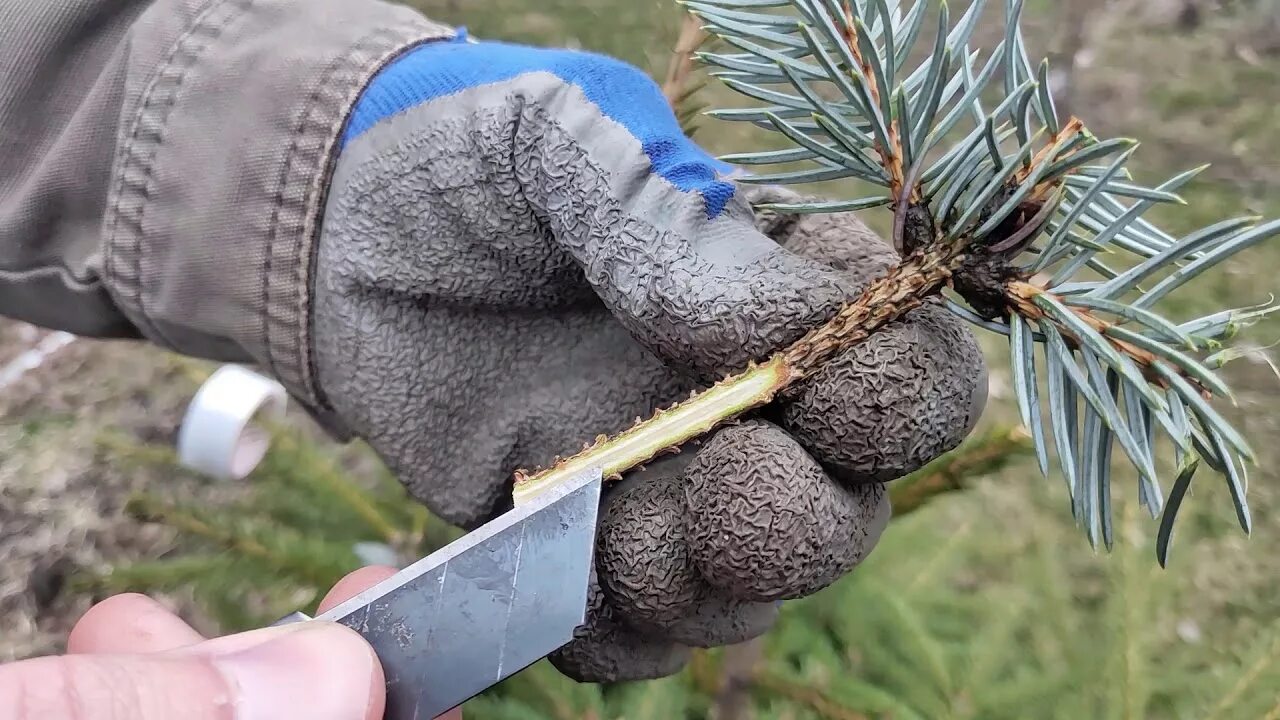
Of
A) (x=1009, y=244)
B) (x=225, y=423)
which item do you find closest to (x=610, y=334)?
(x=1009, y=244)

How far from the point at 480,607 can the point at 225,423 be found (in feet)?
4.15

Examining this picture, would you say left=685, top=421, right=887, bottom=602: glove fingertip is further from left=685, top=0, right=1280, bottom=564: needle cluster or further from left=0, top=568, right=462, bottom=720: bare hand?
left=0, top=568, right=462, bottom=720: bare hand

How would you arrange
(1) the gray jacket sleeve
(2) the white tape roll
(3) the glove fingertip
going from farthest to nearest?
(2) the white tape roll → (1) the gray jacket sleeve → (3) the glove fingertip

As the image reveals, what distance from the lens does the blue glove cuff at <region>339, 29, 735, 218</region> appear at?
1020 mm

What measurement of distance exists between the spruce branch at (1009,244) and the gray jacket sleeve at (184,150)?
0.58m

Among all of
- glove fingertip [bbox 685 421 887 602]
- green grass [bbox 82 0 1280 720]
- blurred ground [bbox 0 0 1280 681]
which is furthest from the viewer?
blurred ground [bbox 0 0 1280 681]

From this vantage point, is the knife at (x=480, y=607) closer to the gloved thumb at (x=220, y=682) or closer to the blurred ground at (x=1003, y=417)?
the gloved thumb at (x=220, y=682)

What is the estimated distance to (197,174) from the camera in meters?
1.22

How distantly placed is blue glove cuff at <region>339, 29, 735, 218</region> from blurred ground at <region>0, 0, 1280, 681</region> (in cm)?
36

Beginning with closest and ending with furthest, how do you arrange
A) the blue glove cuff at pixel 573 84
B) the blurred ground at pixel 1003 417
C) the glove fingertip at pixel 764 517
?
the glove fingertip at pixel 764 517, the blue glove cuff at pixel 573 84, the blurred ground at pixel 1003 417

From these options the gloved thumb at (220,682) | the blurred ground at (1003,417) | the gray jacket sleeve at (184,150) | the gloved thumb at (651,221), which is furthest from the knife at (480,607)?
the blurred ground at (1003,417)

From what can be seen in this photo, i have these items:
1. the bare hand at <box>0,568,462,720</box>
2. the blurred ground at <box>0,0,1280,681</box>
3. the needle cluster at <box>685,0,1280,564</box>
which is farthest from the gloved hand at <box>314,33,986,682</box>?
the blurred ground at <box>0,0,1280,681</box>

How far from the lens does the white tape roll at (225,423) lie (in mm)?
1848

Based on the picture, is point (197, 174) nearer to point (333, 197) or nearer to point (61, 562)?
point (333, 197)
